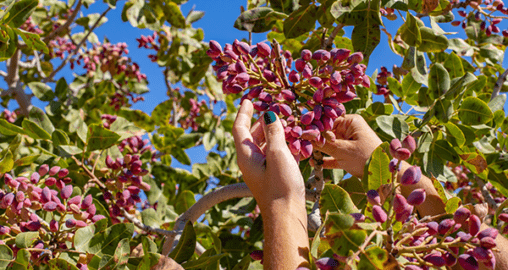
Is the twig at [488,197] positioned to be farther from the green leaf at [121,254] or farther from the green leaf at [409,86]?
the green leaf at [121,254]

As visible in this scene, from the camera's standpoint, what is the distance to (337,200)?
3.43ft

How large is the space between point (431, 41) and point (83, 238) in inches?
59.9

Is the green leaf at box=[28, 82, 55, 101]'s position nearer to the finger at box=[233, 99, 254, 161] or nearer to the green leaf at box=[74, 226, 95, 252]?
the green leaf at box=[74, 226, 95, 252]

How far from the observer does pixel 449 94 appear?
1647 millimetres

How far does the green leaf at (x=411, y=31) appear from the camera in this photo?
A: 1.57 metres

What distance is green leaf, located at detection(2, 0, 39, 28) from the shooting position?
1787mm

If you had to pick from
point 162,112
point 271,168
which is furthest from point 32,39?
point 271,168

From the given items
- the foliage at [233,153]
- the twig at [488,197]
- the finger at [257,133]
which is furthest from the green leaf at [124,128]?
the twig at [488,197]

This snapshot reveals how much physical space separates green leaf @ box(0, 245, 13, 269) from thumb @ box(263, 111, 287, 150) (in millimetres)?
934

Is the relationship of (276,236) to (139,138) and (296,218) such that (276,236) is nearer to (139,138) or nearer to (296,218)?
(296,218)

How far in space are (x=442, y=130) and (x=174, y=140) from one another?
1.78m

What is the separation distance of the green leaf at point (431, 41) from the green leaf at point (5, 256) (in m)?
1.68

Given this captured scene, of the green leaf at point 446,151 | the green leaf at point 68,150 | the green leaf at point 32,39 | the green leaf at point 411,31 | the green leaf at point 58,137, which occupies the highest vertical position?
the green leaf at point 32,39

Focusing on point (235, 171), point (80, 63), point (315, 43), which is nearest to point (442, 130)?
point (315, 43)
